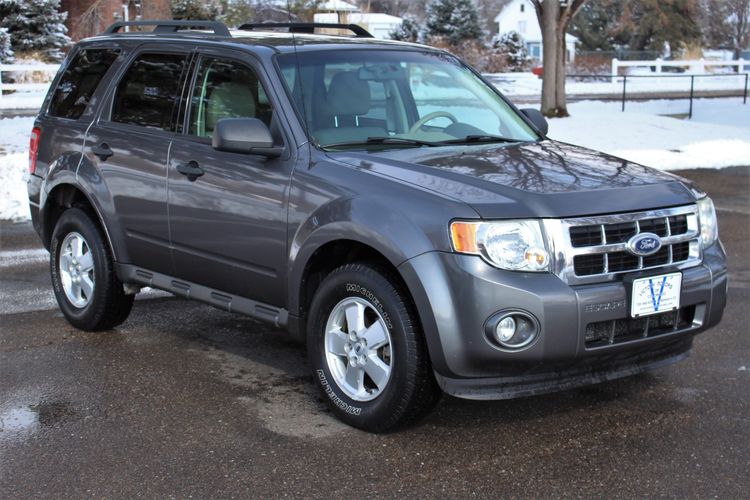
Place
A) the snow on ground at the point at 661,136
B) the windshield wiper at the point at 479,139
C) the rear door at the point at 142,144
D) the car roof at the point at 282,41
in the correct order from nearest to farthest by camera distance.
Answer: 1. the windshield wiper at the point at 479,139
2. the car roof at the point at 282,41
3. the rear door at the point at 142,144
4. the snow on ground at the point at 661,136

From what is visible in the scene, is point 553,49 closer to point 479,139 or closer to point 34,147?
point 34,147

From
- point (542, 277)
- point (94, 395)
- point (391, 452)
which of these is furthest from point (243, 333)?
point (542, 277)

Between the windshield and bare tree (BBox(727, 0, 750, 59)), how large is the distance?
59493 mm

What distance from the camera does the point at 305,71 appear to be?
5586 mm

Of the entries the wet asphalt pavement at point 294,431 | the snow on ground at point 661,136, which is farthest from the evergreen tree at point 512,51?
the wet asphalt pavement at point 294,431

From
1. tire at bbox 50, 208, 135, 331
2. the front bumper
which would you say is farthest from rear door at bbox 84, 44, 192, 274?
the front bumper

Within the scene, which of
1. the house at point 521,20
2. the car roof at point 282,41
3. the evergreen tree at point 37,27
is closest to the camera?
the car roof at point 282,41

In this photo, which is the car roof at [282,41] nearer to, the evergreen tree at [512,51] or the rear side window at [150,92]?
the rear side window at [150,92]

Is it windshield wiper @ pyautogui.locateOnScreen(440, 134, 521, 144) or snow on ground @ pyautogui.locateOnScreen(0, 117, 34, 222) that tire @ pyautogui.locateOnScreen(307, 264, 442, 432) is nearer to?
windshield wiper @ pyautogui.locateOnScreen(440, 134, 521, 144)

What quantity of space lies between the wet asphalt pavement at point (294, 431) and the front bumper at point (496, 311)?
0.35m

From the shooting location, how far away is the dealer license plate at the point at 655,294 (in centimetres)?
457

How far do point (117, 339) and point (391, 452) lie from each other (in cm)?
263

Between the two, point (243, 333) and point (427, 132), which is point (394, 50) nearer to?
point (427, 132)

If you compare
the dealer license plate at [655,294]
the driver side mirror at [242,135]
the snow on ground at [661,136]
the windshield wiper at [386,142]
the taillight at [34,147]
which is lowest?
the snow on ground at [661,136]
